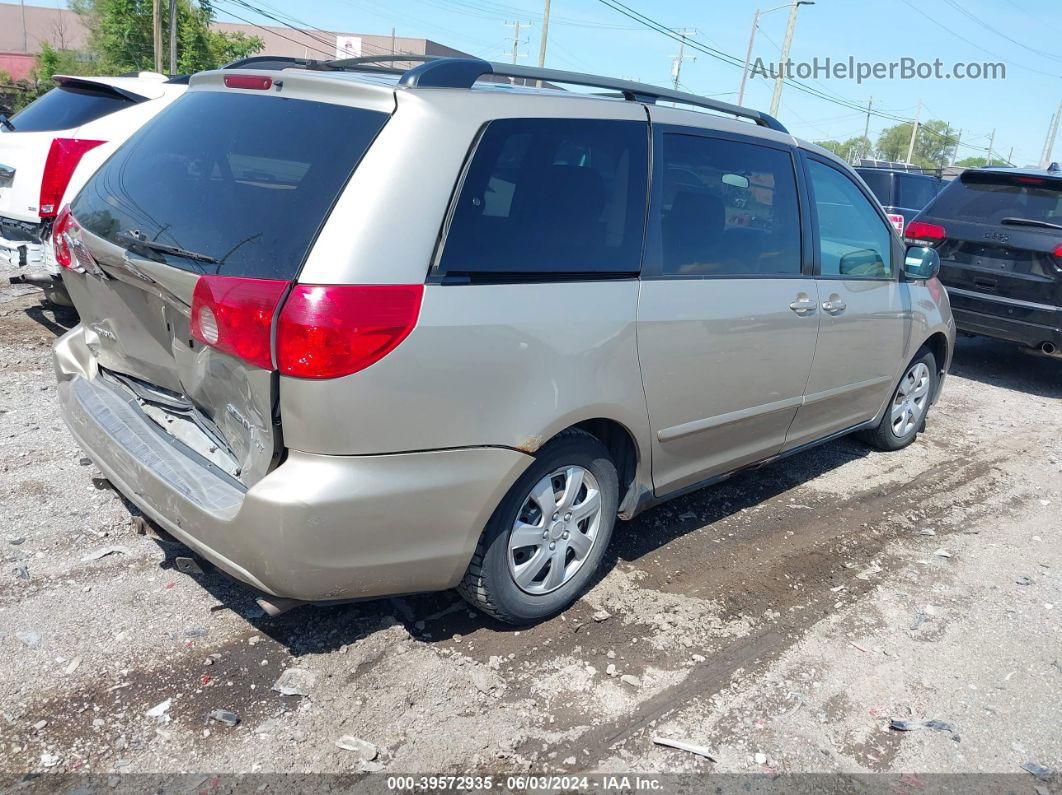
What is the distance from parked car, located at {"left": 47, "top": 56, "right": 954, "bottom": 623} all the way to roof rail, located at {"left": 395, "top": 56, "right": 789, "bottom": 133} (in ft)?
0.05

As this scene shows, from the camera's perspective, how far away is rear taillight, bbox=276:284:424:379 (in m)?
2.40

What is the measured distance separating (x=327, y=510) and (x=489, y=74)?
1.56m

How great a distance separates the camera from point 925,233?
8.16 meters

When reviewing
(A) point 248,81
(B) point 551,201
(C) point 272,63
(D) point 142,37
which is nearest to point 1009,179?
(B) point 551,201

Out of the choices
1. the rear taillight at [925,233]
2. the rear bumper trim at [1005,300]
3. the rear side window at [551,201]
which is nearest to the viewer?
the rear side window at [551,201]

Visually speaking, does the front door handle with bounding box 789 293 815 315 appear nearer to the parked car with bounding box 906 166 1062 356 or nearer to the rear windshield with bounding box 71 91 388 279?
the rear windshield with bounding box 71 91 388 279

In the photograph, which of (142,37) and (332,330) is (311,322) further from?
(142,37)

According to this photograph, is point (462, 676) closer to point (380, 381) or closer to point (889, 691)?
point (380, 381)

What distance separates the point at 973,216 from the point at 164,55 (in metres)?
42.0

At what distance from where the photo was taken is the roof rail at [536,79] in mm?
2781

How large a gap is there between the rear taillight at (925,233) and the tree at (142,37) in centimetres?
3562

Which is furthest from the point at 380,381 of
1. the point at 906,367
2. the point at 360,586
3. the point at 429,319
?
the point at 906,367

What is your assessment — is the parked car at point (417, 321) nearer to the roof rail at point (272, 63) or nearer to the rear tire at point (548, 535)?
the rear tire at point (548, 535)

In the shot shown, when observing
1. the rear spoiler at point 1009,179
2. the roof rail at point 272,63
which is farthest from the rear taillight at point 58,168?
the rear spoiler at point 1009,179
